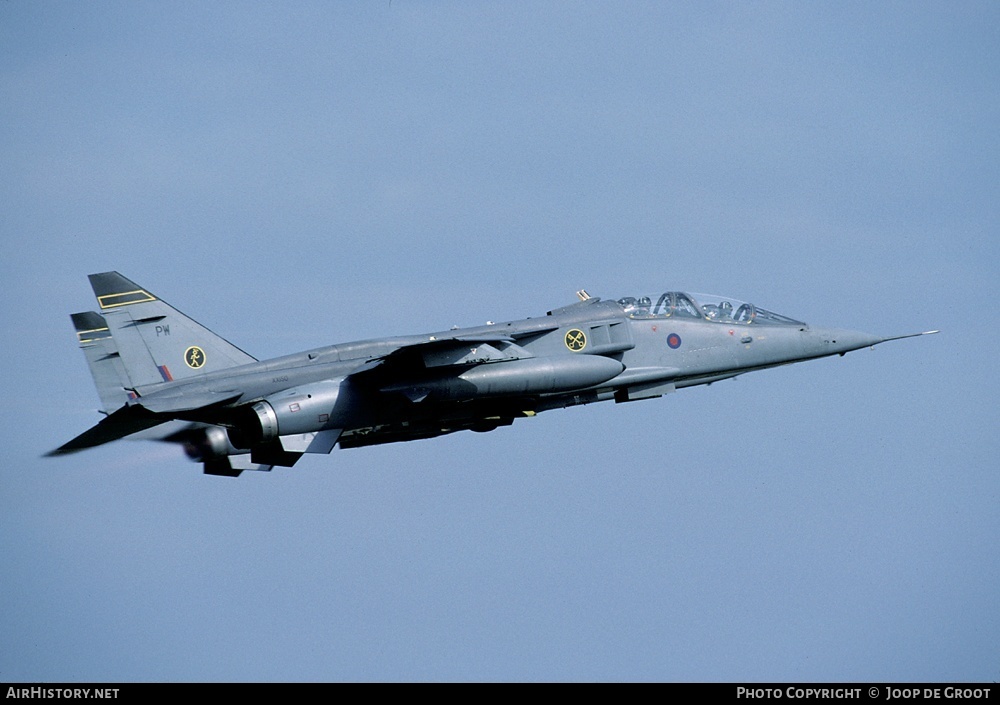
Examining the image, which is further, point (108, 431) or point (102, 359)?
point (102, 359)

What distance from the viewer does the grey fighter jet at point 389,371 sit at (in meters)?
24.4

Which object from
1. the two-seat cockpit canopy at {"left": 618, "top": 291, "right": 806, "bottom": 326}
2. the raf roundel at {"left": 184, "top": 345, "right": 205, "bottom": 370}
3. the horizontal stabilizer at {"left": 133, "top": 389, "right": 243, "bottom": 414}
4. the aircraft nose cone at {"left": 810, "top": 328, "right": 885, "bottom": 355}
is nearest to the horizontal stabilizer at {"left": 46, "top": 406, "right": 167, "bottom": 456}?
the horizontal stabilizer at {"left": 133, "top": 389, "right": 243, "bottom": 414}

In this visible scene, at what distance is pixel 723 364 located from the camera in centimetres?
2712

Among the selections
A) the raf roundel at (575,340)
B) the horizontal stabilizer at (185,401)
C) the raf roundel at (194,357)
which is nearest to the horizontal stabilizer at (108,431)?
the horizontal stabilizer at (185,401)

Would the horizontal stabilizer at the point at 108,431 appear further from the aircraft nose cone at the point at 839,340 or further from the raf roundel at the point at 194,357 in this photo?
the aircraft nose cone at the point at 839,340

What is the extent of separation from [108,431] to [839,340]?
12808mm

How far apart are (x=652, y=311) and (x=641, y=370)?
1.11m

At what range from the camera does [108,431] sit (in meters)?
25.5

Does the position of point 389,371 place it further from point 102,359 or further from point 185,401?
point 102,359

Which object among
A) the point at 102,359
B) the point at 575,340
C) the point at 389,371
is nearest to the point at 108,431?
the point at 102,359
